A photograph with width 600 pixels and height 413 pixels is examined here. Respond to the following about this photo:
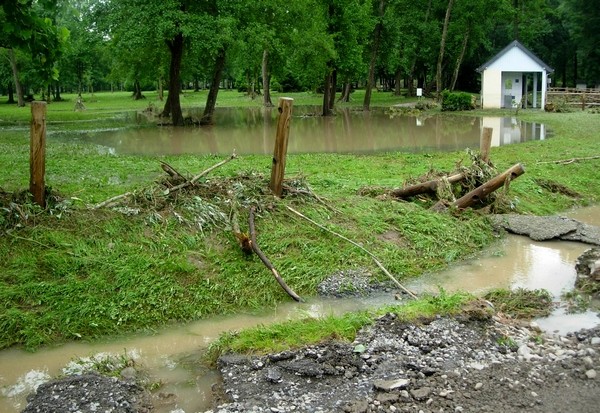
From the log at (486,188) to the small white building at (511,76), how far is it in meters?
32.3

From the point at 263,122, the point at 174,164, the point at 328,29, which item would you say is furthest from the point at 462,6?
the point at 174,164

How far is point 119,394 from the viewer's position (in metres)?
5.79

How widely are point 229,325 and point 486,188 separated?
6565mm

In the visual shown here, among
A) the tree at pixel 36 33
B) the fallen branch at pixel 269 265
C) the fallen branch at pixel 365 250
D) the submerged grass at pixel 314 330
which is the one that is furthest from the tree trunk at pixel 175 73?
the submerged grass at pixel 314 330

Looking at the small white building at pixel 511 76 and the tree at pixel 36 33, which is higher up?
the small white building at pixel 511 76

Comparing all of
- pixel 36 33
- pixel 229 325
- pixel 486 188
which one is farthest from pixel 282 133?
pixel 486 188

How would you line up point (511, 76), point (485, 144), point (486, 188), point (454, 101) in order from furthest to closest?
point (511, 76)
point (454, 101)
point (485, 144)
point (486, 188)

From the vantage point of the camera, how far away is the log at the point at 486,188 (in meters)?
11.9

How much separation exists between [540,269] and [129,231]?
658 cm

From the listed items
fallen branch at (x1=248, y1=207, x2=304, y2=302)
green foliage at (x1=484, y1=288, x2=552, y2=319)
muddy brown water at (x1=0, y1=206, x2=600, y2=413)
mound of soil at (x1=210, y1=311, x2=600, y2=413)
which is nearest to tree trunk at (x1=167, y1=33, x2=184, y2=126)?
fallen branch at (x1=248, y1=207, x2=304, y2=302)

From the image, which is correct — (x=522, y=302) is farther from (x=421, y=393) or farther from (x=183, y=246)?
(x=183, y=246)

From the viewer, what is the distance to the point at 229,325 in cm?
790

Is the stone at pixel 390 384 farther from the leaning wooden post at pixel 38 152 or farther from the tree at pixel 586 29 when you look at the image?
the tree at pixel 586 29

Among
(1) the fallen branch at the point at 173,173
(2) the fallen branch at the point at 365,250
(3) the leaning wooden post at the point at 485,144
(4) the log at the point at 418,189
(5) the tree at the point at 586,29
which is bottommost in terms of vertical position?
(2) the fallen branch at the point at 365,250
